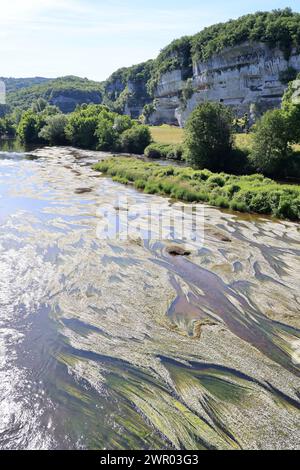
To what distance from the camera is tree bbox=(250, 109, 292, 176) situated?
38.1 m

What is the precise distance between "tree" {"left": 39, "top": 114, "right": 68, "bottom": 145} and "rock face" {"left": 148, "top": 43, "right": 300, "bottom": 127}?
1337 inches

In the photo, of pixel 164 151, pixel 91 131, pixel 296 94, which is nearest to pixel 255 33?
pixel 91 131

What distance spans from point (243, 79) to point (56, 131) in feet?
156

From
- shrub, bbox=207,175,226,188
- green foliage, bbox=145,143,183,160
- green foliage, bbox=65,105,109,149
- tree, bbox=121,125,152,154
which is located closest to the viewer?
shrub, bbox=207,175,226,188

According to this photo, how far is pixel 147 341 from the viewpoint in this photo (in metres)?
12.2

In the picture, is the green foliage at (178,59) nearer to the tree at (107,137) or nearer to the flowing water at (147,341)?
the tree at (107,137)

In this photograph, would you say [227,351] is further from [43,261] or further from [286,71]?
[286,71]

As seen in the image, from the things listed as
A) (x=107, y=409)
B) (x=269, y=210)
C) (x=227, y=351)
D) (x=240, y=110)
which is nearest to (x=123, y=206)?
(x=269, y=210)

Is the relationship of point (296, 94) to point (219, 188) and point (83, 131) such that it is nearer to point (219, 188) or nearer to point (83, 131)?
point (219, 188)

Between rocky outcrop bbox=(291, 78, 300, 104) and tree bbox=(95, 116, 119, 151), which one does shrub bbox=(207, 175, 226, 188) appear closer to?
rocky outcrop bbox=(291, 78, 300, 104)

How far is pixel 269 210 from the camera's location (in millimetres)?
28188

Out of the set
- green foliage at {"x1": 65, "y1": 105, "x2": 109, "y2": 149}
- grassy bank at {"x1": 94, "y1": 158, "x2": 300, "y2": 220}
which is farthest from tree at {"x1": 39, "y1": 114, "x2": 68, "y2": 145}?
grassy bank at {"x1": 94, "y1": 158, "x2": 300, "y2": 220}
